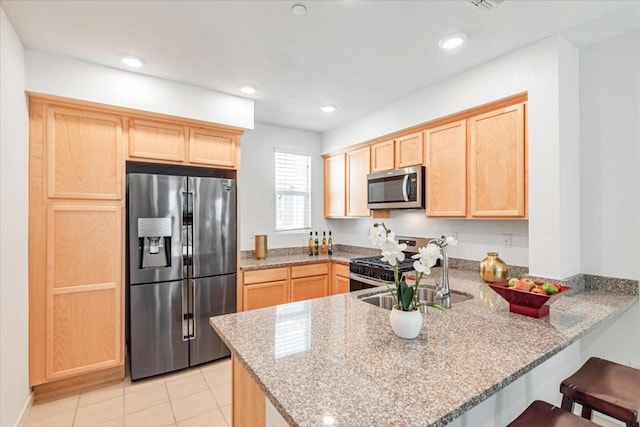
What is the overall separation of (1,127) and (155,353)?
199cm

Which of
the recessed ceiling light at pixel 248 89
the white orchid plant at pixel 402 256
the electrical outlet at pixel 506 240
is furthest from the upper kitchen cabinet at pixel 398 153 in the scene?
the white orchid plant at pixel 402 256

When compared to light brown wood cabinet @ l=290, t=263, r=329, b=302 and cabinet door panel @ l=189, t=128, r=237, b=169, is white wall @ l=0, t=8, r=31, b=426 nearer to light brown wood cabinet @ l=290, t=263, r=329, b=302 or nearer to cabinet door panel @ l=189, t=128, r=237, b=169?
cabinet door panel @ l=189, t=128, r=237, b=169

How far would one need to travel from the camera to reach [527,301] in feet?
5.30

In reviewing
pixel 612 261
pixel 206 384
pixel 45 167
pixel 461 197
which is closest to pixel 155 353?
pixel 206 384

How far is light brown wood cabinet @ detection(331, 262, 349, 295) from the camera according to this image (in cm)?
352

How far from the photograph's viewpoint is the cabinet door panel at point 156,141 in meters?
2.72

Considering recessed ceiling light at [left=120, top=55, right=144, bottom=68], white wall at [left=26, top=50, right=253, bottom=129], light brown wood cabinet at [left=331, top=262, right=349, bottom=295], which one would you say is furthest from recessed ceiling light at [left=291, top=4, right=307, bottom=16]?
light brown wood cabinet at [left=331, top=262, right=349, bottom=295]

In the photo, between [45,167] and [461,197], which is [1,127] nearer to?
[45,167]

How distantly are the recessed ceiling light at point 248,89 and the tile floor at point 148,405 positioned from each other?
8.59 ft

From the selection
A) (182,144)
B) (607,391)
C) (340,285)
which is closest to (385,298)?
(607,391)

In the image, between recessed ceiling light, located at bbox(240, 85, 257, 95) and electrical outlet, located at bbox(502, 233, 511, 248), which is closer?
electrical outlet, located at bbox(502, 233, 511, 248)

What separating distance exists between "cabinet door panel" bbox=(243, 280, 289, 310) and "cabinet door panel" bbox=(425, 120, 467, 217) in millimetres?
1735

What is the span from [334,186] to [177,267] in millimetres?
2221

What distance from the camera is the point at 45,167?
2.38m
